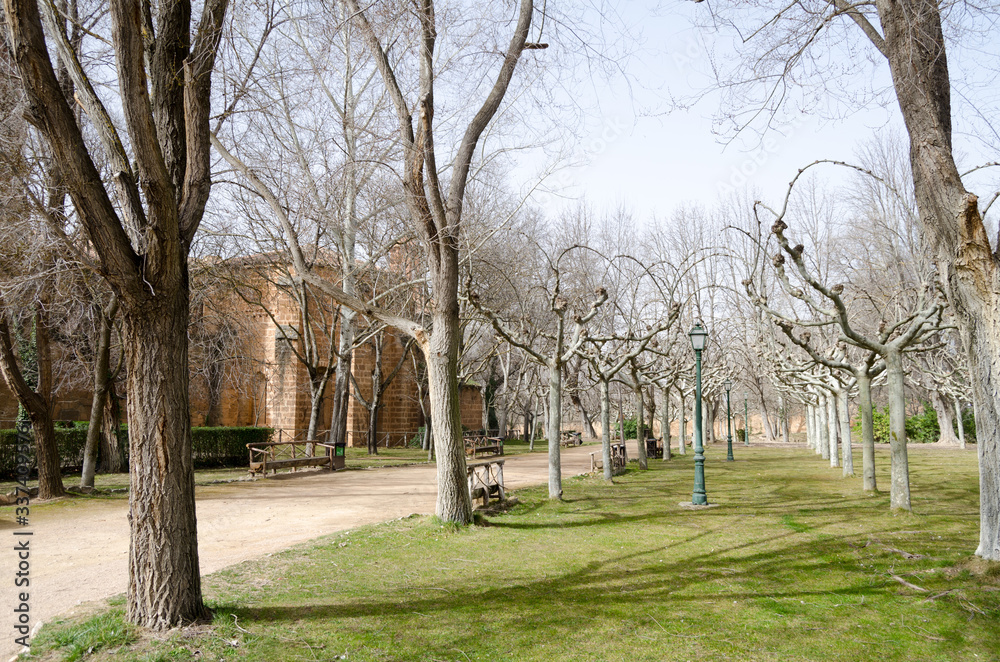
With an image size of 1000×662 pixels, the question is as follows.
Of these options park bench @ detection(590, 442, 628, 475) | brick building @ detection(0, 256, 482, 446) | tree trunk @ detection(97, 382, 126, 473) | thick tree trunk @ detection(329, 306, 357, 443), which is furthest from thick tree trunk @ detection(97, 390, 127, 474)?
park bench @ detection(590, 442, 628, 475)

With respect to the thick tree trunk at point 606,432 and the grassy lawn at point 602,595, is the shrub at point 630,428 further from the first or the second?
the grassy lawn at point 602,595

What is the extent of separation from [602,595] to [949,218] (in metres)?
4.84

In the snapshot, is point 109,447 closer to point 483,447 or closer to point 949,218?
point 483,447

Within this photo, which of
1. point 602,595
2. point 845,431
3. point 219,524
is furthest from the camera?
point 845,431

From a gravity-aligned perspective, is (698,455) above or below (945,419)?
above

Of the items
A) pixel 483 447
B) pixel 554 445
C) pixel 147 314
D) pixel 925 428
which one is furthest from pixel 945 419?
pixel 147 314

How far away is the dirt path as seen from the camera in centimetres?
611

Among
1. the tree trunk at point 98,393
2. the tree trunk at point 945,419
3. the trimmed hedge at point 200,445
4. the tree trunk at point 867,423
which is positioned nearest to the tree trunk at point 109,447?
the trimmed hedge at point 200,445

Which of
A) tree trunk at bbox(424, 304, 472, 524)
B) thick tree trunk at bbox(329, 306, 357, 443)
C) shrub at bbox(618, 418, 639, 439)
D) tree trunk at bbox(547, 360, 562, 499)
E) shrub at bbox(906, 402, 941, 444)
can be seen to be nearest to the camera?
tree trunk at bbox(424, 304, 472, 524)

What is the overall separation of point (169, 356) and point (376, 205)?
31.4 feet

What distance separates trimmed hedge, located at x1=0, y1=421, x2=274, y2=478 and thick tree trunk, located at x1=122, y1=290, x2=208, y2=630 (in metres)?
12.7

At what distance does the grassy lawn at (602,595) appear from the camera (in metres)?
4.52

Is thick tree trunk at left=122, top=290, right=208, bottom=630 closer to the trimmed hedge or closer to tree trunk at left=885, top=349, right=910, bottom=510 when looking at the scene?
tree trunk at left=885, top=349, right=910, bottom=510

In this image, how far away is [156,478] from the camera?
461 cm
